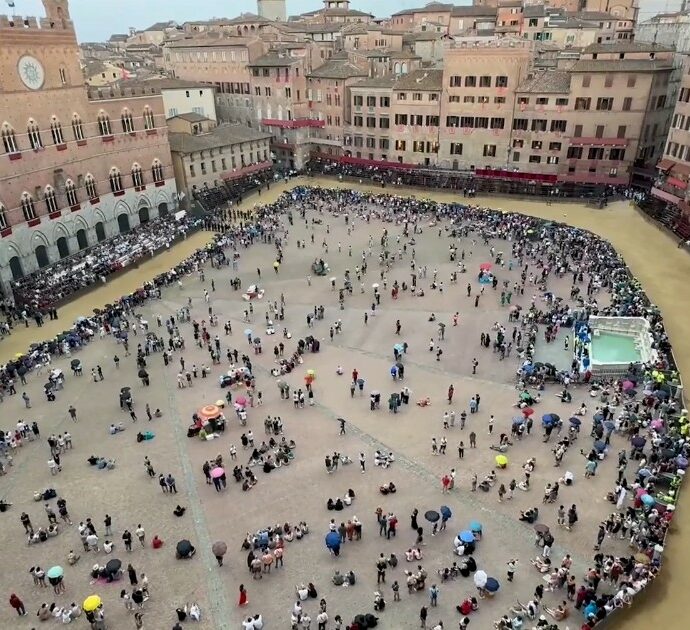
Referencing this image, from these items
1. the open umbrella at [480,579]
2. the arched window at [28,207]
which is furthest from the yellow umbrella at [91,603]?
the arched window at [28,207]

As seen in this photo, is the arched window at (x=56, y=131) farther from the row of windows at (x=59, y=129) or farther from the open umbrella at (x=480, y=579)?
the open umbrella at (x=480, y=579)

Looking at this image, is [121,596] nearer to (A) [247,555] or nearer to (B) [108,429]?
(A) [247,555]

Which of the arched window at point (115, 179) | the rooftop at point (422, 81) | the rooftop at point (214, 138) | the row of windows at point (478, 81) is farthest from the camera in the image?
the rooftop at point (422, 81)

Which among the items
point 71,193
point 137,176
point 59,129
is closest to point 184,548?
point 71,193

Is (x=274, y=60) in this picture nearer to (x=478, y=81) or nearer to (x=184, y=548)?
(x=478, y=81)

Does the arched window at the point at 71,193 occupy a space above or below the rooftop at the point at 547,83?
below
